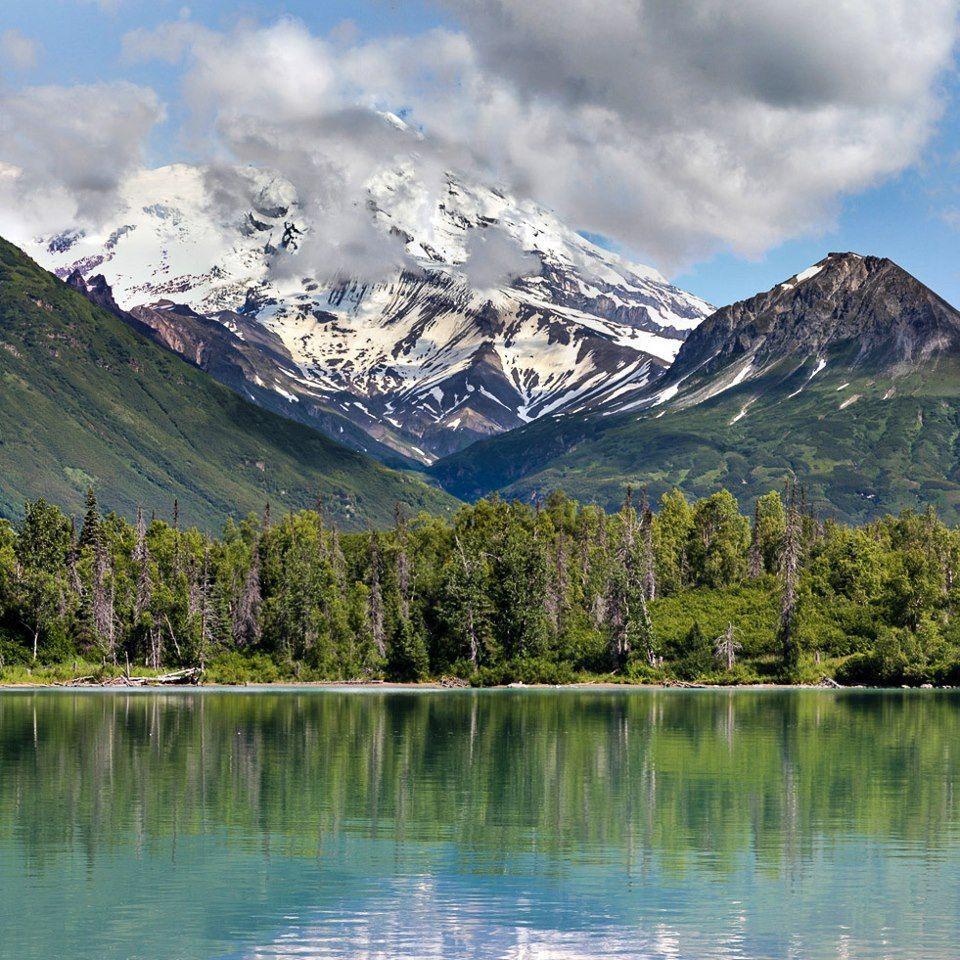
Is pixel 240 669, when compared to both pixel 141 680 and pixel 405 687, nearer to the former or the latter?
pixel 141 680

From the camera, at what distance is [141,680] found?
578ft

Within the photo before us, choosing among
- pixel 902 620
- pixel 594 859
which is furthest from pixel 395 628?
pixel 594 859

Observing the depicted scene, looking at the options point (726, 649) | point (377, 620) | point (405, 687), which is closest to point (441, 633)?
point (377, 620)

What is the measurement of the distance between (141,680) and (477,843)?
4942 inches

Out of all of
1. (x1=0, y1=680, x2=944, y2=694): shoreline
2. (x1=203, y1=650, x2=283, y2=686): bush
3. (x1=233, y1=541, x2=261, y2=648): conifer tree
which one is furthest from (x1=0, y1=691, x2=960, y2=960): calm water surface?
(x1=233, y1=541, x2=261, y2=648): conifer tree

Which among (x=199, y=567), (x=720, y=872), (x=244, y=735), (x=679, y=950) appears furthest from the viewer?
(x=199, y=567)

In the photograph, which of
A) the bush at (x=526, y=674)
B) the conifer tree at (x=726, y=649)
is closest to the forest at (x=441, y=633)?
the bush at (x=526, y=674)

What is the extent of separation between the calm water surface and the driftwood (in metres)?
66.5

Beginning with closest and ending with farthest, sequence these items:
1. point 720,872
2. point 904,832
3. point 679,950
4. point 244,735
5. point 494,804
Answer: point 679,950, point 720,872, point 904,832, point 494,804, point 244,735

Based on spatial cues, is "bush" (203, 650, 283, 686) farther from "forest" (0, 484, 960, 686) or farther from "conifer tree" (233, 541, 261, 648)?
"conifer tree" (233, 541, 261, 648)

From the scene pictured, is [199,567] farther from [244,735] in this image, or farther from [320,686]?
[244,735]

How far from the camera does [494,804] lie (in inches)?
2680

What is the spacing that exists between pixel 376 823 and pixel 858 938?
962 inches

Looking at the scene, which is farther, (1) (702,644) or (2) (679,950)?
(1) (702,644)
